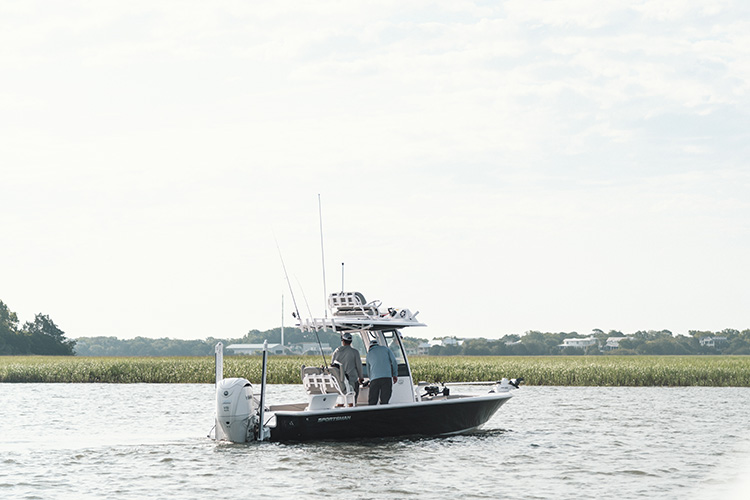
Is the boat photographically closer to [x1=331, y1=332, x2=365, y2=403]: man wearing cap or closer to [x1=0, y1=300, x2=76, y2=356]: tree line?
[x1=331, y1=332, x2=365, y2=403]: man wearing cap

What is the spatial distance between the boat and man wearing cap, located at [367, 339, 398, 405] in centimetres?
29

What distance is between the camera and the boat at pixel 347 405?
1938 cm

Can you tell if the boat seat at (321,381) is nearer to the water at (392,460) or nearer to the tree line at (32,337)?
the water at (392,460)

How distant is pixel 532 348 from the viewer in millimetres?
127438

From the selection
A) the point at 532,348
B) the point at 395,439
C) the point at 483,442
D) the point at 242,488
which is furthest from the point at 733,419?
the point at 532,348

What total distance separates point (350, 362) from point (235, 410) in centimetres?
292

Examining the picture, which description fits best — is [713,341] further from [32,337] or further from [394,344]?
[394,344]

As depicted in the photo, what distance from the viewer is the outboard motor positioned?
19078 mm

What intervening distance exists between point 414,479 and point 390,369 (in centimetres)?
440

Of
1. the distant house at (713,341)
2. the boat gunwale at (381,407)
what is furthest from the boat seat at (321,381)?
the distant house at (713,341)

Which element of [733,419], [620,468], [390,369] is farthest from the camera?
[733,419]

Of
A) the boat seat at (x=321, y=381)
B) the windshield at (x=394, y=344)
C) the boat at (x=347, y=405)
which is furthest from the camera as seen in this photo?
the windshield at (x=394, y=344)

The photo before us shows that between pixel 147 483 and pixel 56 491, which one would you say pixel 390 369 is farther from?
pixel 56 491

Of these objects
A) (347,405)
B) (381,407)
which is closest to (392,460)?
(381,407)
